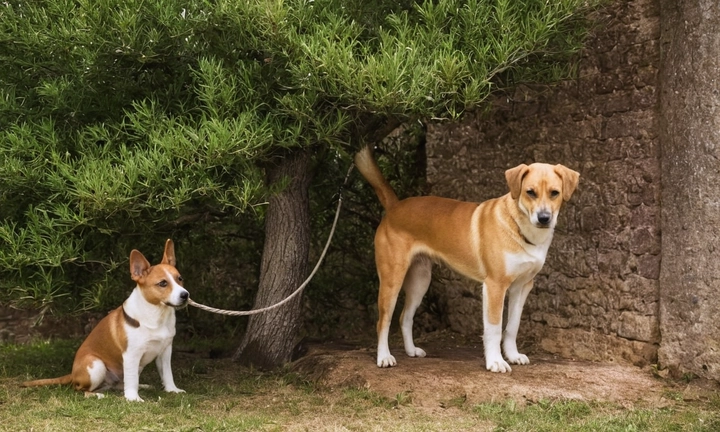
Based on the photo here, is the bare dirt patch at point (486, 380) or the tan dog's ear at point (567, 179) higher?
the tan dog's ear at point (567, 179)

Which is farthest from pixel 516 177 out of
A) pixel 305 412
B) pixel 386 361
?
pixel 305 412

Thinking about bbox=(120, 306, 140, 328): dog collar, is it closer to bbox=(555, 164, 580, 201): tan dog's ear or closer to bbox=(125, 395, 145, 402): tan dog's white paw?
bbox=(125, 395, 145, 402): tan dog's white paw

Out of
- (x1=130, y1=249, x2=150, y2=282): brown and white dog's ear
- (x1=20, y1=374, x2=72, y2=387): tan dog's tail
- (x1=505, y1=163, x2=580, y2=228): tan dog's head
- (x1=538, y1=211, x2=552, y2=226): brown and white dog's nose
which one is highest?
(x1=505, y1=163, x2=580, y2=228): tan dog's head

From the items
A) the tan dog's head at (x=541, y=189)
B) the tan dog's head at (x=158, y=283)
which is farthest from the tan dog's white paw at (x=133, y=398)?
the tan dog's head at (x=541, y=189)

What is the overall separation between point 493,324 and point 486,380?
0.47 meters

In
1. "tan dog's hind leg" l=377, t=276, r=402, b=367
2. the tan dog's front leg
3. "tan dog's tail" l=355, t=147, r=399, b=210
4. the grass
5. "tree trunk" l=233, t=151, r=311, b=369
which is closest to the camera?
the grass

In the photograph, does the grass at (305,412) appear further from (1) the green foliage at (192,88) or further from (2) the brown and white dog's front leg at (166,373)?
(1) the green foliage at (192,88)

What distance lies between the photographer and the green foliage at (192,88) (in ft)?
22.2

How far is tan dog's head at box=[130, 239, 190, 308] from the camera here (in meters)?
6.88

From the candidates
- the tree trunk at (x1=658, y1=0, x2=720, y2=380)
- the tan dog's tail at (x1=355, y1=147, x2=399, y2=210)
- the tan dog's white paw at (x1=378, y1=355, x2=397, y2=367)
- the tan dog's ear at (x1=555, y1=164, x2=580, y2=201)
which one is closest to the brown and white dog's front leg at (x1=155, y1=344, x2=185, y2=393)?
the tan dog's white paw at (x1=378, y1=355, x2=397, y2=367)

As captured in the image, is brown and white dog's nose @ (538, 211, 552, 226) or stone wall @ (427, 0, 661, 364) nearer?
brown and white dog's nose @ (538, 211, 552, 226)

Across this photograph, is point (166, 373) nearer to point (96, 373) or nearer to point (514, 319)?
point (96, 373)

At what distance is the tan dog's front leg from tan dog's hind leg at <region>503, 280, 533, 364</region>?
292 mm

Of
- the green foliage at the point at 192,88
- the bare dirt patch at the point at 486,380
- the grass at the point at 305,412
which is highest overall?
the green foliage at the point at 192,88
